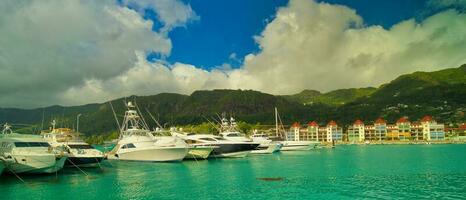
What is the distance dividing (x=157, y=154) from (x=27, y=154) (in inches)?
846

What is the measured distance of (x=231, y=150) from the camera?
2680 inches

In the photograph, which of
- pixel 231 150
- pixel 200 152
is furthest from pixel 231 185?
pixel 231 150

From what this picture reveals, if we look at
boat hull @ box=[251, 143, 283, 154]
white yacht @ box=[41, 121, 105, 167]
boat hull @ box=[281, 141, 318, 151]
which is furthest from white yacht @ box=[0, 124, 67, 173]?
boat hull @ box=[281, 141, 318, 151]

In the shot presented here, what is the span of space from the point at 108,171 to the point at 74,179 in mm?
9305

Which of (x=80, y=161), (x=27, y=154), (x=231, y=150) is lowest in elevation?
(x=80, y=161)

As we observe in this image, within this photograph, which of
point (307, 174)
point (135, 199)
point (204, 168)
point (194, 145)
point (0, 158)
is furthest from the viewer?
point (194, 145)

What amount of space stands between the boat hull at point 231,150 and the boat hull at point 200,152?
2.61 metres

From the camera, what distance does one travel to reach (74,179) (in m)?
40.4

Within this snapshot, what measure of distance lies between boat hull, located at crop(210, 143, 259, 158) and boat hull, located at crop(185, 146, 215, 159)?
2605 mm

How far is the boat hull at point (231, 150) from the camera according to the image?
67.4 meters

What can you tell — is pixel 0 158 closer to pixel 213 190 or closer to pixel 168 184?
pixel 168 184

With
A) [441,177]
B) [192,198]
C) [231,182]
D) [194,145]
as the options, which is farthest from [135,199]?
[194,145]

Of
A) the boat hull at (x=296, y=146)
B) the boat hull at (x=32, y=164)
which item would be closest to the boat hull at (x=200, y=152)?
the boat hull at (x=32, y=164)

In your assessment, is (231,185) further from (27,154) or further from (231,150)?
(231,150)
